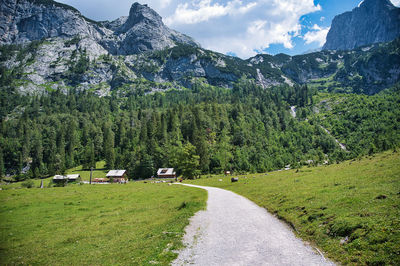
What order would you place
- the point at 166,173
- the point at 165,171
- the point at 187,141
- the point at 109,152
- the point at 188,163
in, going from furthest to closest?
the point at 109,152, the point at 187,141, the point at 165,171, the point at 166,173, the point at 188,163

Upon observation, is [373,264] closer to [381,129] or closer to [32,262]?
[32,262]

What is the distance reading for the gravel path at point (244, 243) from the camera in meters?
12.1

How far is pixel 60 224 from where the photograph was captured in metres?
22.7

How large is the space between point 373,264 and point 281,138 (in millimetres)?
163853

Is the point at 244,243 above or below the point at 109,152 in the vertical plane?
below

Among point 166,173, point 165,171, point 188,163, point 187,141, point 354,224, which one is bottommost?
point 166,173

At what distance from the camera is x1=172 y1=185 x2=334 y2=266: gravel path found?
12.1 metres

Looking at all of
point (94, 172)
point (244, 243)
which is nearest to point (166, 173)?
point (94, 172)

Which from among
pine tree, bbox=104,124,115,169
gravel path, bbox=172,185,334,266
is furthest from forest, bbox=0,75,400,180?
gravel path, bbox=172,185,334,266

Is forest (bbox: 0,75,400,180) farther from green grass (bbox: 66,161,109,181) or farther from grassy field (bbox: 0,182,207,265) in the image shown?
grassy field (bbox: 0,182,207,265)

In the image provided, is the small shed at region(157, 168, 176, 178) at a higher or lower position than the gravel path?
lower

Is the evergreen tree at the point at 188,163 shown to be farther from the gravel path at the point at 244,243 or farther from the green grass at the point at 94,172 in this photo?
the gravel path at the point at 244,243

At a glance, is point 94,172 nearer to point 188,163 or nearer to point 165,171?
point 165,171

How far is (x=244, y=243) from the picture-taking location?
48.4 ft
